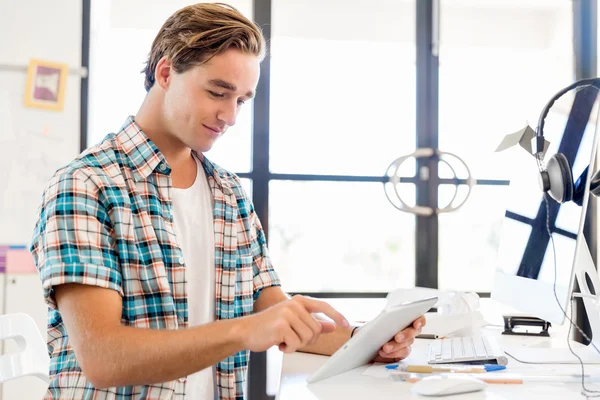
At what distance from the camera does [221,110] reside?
1.20m

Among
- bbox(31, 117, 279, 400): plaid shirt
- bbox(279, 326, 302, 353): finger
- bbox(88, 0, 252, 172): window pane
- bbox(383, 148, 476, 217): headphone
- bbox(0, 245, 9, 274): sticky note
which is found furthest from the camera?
bbox(383, 148, 476, 217): headphone

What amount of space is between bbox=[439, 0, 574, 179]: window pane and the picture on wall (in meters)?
1.65

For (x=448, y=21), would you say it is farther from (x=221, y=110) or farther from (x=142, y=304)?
(x=142, y=304)

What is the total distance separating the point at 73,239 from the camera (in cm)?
93

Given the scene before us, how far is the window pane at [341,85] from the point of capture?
267cm

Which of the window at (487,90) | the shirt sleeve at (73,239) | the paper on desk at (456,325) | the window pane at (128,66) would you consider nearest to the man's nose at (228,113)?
the shirt sleeve at (73,239)

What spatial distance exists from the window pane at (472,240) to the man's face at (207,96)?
1.74m

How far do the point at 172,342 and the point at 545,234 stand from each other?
749 mm

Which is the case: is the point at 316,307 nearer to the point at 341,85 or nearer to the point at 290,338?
the point at 290,338

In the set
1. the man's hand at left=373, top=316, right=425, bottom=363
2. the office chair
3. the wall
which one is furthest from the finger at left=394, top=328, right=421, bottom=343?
the wall

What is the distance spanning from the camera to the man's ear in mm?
1202

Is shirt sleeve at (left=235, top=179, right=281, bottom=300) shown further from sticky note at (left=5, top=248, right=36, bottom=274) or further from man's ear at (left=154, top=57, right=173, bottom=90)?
sticky note at (left=5, top=248, right=36, bottom=274)

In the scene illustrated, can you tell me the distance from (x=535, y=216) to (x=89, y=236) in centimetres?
90

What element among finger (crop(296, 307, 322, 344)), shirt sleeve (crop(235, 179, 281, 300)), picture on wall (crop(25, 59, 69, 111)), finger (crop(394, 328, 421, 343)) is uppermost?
picture on wall (crop(25, 59, 69, 111))
